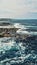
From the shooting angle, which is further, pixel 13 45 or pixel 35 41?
pixel 35 41

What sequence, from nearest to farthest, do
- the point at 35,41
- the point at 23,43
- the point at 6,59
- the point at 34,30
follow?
the point at 6,59, the point at 23,43, the point at 35,41, the point at 34,30

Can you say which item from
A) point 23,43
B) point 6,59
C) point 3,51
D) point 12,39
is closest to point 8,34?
point 12,39

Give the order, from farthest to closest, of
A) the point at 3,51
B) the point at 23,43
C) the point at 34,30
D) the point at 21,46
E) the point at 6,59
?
the point at 34,30, the point at 23,43, the point at 21,46, the point at 3,51, the point at 6,59

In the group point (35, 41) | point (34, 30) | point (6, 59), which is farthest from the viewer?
point (34, 30)

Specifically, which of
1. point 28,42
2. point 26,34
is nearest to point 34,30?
point 26,34

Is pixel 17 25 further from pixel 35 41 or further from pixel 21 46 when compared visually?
pixel 21 46

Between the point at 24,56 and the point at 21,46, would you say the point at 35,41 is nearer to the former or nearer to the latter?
the point at 21,46
